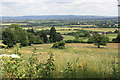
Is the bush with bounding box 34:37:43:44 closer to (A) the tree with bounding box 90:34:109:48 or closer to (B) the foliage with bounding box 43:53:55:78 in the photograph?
(A) the tree with bounding box 90:34:109:48

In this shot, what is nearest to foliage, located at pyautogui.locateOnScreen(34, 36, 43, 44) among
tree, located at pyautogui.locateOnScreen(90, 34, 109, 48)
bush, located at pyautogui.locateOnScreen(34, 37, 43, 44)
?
bush, located at pyautogui.locateOnScreen(34, 37, 43, 44)

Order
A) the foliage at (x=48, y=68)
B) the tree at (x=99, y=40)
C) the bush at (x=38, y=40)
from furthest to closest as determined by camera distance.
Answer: the bush at (x=38, y=40), the tree at (x=99, y=40), the foliage at (x=48, y=68)

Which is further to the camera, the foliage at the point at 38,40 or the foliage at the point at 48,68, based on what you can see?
the foliage at the point at 38,40

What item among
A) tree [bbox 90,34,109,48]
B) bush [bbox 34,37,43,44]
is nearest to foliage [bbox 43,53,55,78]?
tree [bbox 90,34,109,48]

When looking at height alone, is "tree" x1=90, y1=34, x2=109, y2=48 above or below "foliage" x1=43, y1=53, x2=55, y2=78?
below

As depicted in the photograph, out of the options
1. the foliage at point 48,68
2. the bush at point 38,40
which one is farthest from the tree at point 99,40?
the foliage at point 48,68

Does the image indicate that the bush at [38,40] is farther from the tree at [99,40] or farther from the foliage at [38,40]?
the tree at [99,40]

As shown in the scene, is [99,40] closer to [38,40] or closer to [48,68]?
[38,40]

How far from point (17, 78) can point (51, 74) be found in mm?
636

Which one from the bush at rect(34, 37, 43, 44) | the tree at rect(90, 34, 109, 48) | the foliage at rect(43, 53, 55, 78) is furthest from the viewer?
→ the bush at rect(34, 37, 43, 44)

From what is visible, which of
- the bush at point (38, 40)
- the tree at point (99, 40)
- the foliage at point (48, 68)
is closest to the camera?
the foliage at point (48, 68)

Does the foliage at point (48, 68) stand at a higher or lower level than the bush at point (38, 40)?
higher

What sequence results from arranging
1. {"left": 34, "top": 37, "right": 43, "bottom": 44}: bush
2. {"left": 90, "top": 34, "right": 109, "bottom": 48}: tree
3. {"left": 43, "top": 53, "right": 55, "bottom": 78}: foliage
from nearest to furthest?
{"left": 43, "top": 53, "right": 55, "bottom": 78}: foliage
{"left": 90, "top": 34, "right": 109, "bottom": 48}: tree
{"left": 34, "top": 37, "right": 43, "bottom": 44}: bush

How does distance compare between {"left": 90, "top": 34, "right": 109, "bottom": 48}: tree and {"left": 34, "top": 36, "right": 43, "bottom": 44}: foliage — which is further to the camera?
{"left": 34, "top": 36, "right": 43, "bottom": 44}: foliage
